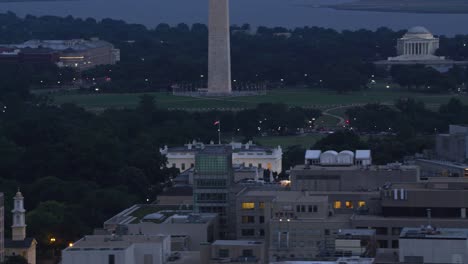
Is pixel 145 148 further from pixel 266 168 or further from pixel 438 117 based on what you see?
pixel 438 117

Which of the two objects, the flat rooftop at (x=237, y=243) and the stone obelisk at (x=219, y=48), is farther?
the stone obelisk at (x=219, y=48)

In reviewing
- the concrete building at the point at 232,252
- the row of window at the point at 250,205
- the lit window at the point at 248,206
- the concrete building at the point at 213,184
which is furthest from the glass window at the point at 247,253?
the concrete building at the point at 213,184

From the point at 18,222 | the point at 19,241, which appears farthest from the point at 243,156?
the point at 19,241

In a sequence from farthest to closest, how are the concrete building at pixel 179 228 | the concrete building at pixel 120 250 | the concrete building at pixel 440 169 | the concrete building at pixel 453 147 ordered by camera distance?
the concrete building at pixel 453 147 → the concrete building at pixel 440 169 → the concrete building at pixel 179 228 → the concrete building at pixel 120 250

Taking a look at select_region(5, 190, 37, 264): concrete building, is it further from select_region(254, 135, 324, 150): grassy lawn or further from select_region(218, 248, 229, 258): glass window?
select_region(254, 135, 324, 150): grassy lawn

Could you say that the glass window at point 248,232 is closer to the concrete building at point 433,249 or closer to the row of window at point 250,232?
the row of window at point 250,232

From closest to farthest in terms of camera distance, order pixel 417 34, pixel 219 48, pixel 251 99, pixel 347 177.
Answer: pixel 347 177 → pixel 219 48 → pixel 251 99 → pixel 417 34

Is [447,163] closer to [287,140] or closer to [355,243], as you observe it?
[355,243]
